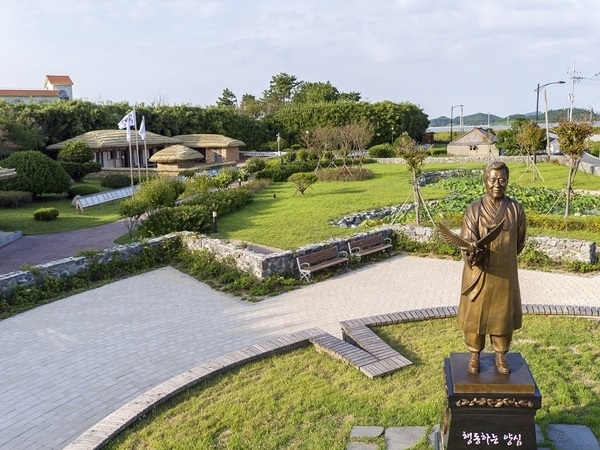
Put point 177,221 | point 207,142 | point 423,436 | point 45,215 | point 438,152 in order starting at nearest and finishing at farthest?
point 423,436 → point 177,221 → point 45,215 → point 207,142 → point 438,152

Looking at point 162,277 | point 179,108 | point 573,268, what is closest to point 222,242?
point 162,277

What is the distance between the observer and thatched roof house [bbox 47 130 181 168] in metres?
33.8

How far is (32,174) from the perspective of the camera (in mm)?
22953

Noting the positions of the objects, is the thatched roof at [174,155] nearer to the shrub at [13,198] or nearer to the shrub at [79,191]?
the shrub at [79,191]

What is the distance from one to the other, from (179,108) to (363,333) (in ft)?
138

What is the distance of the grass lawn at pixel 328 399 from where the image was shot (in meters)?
5.17

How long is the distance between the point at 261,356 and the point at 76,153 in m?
27.4

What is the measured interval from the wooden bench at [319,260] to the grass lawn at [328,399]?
3848mm

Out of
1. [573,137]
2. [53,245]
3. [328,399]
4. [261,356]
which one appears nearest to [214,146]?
[53,245]

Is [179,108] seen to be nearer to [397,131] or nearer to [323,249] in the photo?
[397,131]

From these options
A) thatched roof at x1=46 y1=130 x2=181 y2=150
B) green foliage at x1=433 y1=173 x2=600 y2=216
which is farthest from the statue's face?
thatched roof at x1=46 y1=130 x2=181 y2=150

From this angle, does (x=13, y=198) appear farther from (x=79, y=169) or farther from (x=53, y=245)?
(x=53, y=245)

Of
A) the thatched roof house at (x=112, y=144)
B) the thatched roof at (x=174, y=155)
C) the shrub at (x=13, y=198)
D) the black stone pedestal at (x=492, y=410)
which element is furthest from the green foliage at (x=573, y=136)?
the thatched roof house at (x=112, y=144)

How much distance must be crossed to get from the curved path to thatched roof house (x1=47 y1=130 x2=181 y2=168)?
Answer: 24387mm
